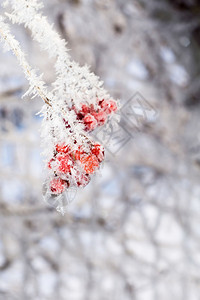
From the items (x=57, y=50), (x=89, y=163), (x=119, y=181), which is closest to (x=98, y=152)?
(x=89, y=163)

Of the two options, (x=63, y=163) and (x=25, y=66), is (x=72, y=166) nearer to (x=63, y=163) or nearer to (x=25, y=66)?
(x=63, y=163)

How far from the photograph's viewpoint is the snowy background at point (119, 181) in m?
1.50

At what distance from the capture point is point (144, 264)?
1555mm

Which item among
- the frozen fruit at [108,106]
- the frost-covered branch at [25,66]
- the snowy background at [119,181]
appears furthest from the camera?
the snowy background at [119,181]

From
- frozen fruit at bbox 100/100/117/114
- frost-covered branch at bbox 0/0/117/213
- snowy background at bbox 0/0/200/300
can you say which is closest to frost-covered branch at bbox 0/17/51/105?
frost-covered branch at bbox 0/0/117/213

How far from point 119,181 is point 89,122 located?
1247mm

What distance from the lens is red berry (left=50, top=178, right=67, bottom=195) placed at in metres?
0.39

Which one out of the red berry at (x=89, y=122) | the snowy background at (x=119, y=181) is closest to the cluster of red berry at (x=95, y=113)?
the red berry at (x=89, y=122)

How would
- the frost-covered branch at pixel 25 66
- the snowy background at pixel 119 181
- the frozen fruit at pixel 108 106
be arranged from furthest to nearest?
the snowy background at pixel 119 181, the frozen fruit at pixel 108 106, the frost-covered branch at pixel 25 66

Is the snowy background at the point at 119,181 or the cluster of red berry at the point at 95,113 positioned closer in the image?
the cluster of red berry at the point at 95,113

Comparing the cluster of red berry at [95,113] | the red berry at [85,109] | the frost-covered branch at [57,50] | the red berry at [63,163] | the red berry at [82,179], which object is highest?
the frost-covered branch at [57,50]

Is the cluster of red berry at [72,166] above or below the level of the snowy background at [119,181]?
below

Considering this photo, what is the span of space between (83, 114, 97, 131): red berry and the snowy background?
104 centimetres

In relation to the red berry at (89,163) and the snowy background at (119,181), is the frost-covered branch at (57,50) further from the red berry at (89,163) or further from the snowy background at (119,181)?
the snowy background at (119,181)
